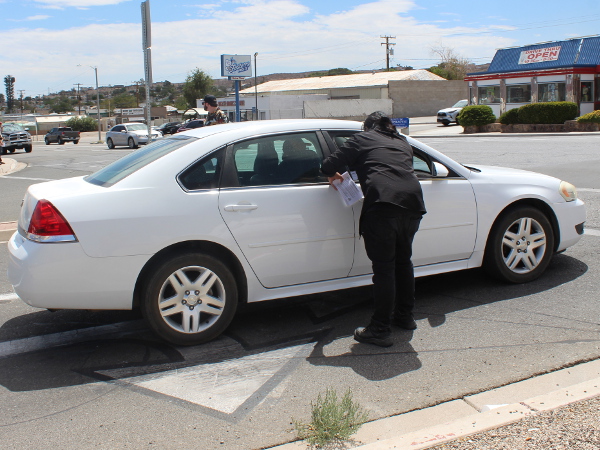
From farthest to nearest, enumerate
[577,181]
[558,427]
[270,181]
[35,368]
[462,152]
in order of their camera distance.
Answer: [462,152] → [577,181] → [270,181] → [35,368] → [558,427]

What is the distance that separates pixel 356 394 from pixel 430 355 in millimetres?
781

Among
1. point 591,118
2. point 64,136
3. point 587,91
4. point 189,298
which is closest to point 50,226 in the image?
point 189,298

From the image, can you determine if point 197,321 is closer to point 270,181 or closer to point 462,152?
point 270,181

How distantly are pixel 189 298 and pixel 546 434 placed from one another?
8.00 feet

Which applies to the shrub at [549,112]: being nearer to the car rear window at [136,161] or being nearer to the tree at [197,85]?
the car rear window at [136,161]

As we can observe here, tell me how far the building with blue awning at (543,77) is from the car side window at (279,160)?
34202 mm

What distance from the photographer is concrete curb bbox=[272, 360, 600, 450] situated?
3127 mm

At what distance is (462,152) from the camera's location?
67.8ft

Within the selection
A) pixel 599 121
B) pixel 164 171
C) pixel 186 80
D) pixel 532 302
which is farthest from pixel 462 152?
pixel 186 80

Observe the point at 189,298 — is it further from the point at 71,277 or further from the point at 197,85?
the point at 197,85

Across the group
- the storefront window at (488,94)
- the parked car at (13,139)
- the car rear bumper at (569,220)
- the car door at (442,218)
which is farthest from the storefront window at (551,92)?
the car door at (442,218)

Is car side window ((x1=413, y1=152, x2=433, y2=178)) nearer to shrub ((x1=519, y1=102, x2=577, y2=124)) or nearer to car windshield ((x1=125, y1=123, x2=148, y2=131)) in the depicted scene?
shrub ((x1=519, y1=102, x2=577, y2=124))

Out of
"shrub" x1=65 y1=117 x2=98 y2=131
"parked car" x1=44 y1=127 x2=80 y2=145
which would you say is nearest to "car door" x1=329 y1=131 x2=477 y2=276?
"parked car" x1=44 y1=127 x2=80 y2=145

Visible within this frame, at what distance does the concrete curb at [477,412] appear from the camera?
123 inches
